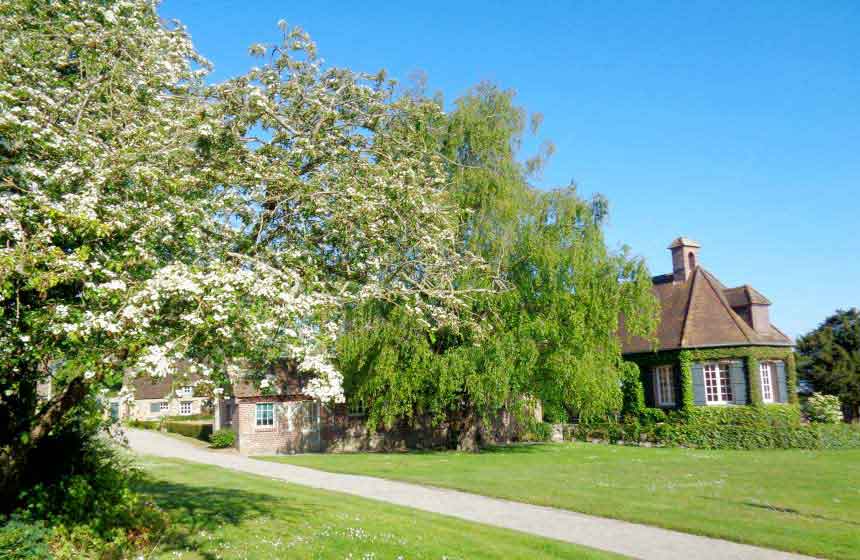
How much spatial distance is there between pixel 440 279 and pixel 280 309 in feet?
12.4

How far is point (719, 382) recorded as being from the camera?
33.7m

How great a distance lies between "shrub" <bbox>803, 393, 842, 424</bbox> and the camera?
33688 millimetres

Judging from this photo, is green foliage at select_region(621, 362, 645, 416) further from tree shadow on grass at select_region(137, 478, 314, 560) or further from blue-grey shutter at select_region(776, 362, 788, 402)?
tree shadow on grass at select_region(137, 478, 314, 560)

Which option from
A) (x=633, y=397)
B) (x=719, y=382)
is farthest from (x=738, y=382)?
(x=633, y=397)

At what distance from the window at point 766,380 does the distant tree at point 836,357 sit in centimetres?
765

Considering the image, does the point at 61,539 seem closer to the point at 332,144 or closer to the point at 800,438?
the point at 332,144

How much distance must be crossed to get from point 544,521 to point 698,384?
24.1 meters

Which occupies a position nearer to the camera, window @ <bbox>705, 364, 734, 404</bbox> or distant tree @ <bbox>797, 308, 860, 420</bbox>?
window @ <bbox>705, 364, 734, 404</bbox>

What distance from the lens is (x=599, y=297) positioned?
26641 mm

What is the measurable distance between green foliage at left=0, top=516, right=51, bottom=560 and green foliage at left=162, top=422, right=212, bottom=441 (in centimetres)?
2905

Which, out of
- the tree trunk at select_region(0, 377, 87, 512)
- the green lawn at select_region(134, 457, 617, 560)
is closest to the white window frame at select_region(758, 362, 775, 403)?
the green lawn at select_region(134, 457, 617, 560)

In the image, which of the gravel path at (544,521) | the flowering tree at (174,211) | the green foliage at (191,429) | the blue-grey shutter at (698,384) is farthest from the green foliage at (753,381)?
the green foliage at (191,429)

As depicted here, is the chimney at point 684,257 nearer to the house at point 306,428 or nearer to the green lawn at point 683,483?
the green lawn at point 683,483

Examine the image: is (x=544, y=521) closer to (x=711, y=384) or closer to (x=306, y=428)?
(x=306, y=428)
